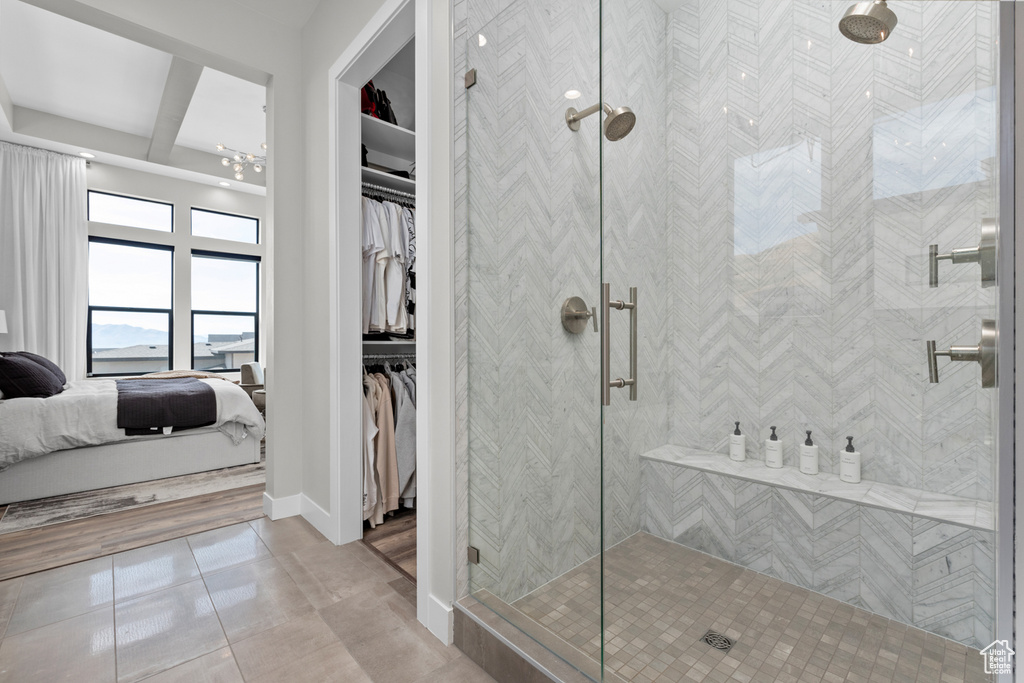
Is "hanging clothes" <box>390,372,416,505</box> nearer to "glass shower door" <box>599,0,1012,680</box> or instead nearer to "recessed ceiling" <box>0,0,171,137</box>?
"glass shower door" <box>599,0,1012,680</box>

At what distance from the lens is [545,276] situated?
1440 millimetres

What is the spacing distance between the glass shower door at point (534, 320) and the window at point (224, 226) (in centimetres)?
608

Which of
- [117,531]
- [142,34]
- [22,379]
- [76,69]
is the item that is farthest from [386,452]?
[76,69]

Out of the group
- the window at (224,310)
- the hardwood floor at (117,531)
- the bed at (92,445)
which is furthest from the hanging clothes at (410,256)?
the window at (224,310)

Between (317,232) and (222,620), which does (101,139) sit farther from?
(222,620)

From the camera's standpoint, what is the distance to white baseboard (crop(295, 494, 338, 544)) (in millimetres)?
2369

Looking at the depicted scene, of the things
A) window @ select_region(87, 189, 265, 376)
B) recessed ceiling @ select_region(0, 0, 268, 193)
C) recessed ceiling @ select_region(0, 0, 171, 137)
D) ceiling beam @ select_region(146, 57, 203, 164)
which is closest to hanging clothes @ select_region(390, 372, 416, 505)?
recessed ceiling @ select_region(0, 0, 268, 193)

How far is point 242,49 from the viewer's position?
2.55m

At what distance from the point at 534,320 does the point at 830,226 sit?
1040 millimetres

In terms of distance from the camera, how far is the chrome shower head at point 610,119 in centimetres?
130

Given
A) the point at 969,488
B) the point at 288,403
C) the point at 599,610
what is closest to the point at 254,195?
the point at 288,403

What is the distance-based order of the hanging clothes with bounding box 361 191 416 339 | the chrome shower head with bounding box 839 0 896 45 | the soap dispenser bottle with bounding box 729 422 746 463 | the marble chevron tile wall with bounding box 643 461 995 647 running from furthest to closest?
the hanging clothes with bounding box 361 191 416 339 → the soap dispenser bottle with bounding box 729 422 746 463 → the chrome shower head with bounding box 839 0 896 45 → the marble chevron tile wall with bounding box 643 461 995 647

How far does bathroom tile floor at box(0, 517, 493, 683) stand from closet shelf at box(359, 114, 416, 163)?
88.8 inches

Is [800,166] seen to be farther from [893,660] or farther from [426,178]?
[893,660]
